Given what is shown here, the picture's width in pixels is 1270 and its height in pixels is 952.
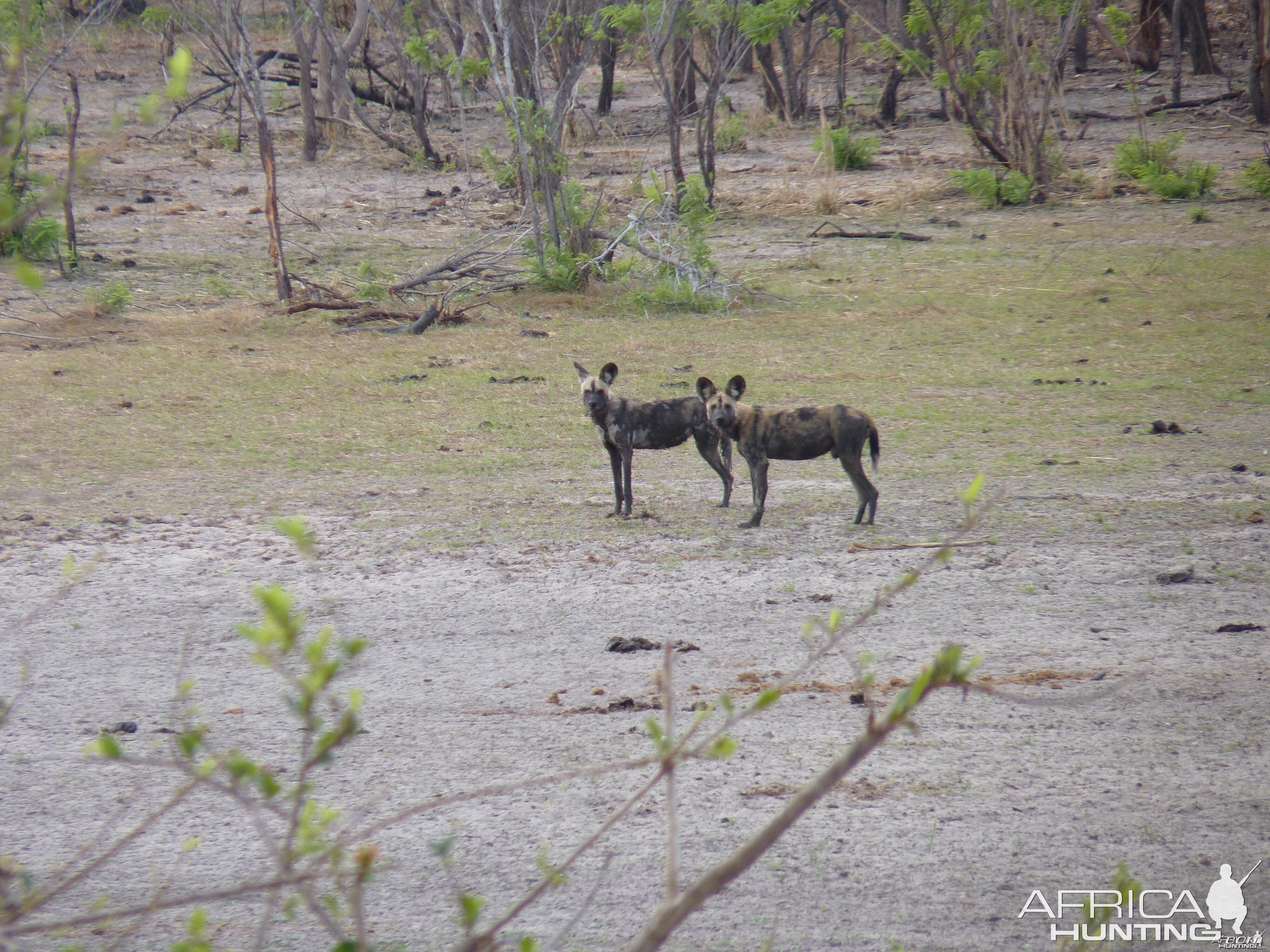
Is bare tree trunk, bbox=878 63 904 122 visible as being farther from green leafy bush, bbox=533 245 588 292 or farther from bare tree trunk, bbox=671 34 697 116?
green leafy bush, bbox=533 245 588 292

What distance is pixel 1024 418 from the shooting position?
9.25 meters

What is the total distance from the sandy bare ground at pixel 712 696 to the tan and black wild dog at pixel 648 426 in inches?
25.9

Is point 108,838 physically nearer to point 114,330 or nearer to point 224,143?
point 114,330

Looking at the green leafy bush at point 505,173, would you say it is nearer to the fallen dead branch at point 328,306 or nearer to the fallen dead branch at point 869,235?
the fallen dead branch at point 328,306

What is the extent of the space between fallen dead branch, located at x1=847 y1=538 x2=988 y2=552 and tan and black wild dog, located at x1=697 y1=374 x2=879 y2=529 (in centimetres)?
39

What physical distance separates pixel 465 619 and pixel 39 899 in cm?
427

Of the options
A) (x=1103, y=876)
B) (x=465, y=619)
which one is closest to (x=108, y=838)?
(x=465, y=619)

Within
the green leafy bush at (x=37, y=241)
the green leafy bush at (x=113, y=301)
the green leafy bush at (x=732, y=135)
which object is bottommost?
the green leafy bush at (x=113, y=301)

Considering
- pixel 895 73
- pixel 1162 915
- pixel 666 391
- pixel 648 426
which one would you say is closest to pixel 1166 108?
pixel 895 73

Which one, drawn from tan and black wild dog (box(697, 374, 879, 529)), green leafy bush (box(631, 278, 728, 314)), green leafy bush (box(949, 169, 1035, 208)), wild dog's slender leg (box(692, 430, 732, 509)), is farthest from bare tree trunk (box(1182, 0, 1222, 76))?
tan and black wild dog (box(697, 374, 879, 529))

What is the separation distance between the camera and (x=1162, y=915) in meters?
3.26

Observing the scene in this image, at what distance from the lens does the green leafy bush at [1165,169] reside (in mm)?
17328

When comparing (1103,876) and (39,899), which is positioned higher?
(39,899)

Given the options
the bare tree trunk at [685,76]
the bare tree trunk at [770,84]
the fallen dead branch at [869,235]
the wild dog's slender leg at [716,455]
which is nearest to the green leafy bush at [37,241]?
the bare tree trunk at [685,76]
